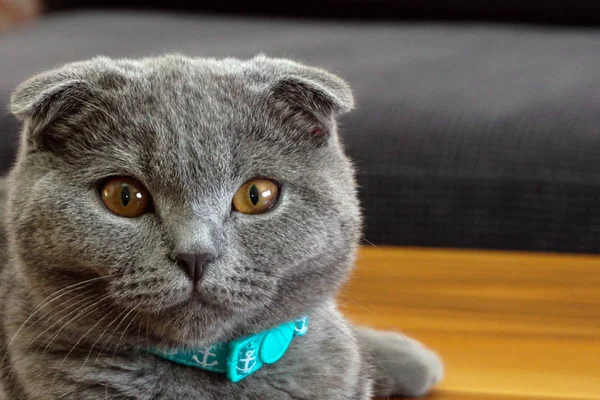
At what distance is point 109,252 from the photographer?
2.84 feet

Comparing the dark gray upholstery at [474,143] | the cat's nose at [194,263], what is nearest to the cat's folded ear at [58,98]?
the cat's nose at [194,263]

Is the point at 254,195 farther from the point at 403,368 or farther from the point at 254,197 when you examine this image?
the point at 403,368

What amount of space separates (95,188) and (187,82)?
0.48 ft

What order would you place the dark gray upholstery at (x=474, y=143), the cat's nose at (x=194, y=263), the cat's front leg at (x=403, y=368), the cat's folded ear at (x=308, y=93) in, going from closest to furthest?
the cat's nose at (x=194, y=263)
the cat's folded ear at (x=308, y=93)
the cat's front leg at (x=403, y=368)
the dark gray upholstery at (x=474, y=143)

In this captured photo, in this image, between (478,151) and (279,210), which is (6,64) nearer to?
(478,151)

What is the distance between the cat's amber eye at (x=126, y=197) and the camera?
884 millimetres

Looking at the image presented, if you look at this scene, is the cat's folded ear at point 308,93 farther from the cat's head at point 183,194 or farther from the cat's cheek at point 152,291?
the cat's cheek at point 152,291

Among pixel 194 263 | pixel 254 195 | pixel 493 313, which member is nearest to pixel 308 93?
pixel 254 195

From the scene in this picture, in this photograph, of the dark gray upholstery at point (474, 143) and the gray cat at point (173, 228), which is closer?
the gray cat at point (173, 228)

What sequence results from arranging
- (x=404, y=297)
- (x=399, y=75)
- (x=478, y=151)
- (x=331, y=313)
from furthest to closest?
(x=399, y=75), (x=478, y=151), (x=404, y=297), (x=331, y=313)

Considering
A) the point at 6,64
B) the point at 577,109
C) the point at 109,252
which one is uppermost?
the point at 577,109

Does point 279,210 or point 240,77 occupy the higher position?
point 240,77

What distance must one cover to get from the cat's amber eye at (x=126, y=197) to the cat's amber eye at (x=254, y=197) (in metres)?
0.09

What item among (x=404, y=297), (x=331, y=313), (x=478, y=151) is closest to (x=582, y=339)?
(x=404, y=297)
